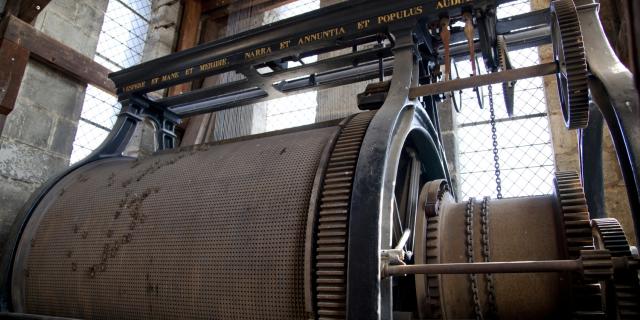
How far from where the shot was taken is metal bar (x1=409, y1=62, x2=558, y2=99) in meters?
1.83

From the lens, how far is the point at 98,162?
9.41 ft

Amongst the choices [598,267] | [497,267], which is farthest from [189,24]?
[598,267]

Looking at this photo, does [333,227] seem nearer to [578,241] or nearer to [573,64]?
[578,241]

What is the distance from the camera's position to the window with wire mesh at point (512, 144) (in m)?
4.42

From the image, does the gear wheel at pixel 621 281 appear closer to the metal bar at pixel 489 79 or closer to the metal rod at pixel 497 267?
the metal rod at pixel 497 267

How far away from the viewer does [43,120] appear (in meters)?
3.71

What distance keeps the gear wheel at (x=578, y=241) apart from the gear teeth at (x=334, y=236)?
2.46 feet

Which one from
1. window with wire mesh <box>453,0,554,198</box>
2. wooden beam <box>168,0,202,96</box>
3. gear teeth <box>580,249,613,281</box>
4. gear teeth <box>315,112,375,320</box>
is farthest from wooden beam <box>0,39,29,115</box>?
window with wire mesh <box>453,0,554,198</box>

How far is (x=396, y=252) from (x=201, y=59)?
1.90 meters

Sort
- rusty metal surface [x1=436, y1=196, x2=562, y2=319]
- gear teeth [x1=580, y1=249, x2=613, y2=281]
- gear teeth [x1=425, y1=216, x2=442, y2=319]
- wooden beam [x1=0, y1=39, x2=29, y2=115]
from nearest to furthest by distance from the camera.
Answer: gear teeth [x1=580, y1=249, x2=613, y2=281]
rusty metal surface [x1=436, y1=196, x2=562, y2=319]
gear teeth [x1=425, y1=216, x2=442, y2=319]
wooden beam [x1=0, y1=39, x2=29, y2=115]

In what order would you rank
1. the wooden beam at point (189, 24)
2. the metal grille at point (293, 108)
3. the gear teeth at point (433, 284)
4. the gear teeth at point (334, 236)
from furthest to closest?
the wooden beam at point (189, 24)
the metal grille at point (293, 108)
the gear teeth at point (433, 284)
the gear teeth at point (334, 236)

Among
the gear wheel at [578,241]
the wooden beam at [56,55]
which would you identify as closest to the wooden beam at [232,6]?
the wooden beam at [56,55]

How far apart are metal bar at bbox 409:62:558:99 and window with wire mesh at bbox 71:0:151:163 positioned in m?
3.56

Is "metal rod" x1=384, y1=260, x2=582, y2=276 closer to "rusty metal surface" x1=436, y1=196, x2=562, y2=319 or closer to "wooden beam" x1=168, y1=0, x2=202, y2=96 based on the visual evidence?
"rusty metal surface" x1=436, y1=196, x2=562, y2=319
